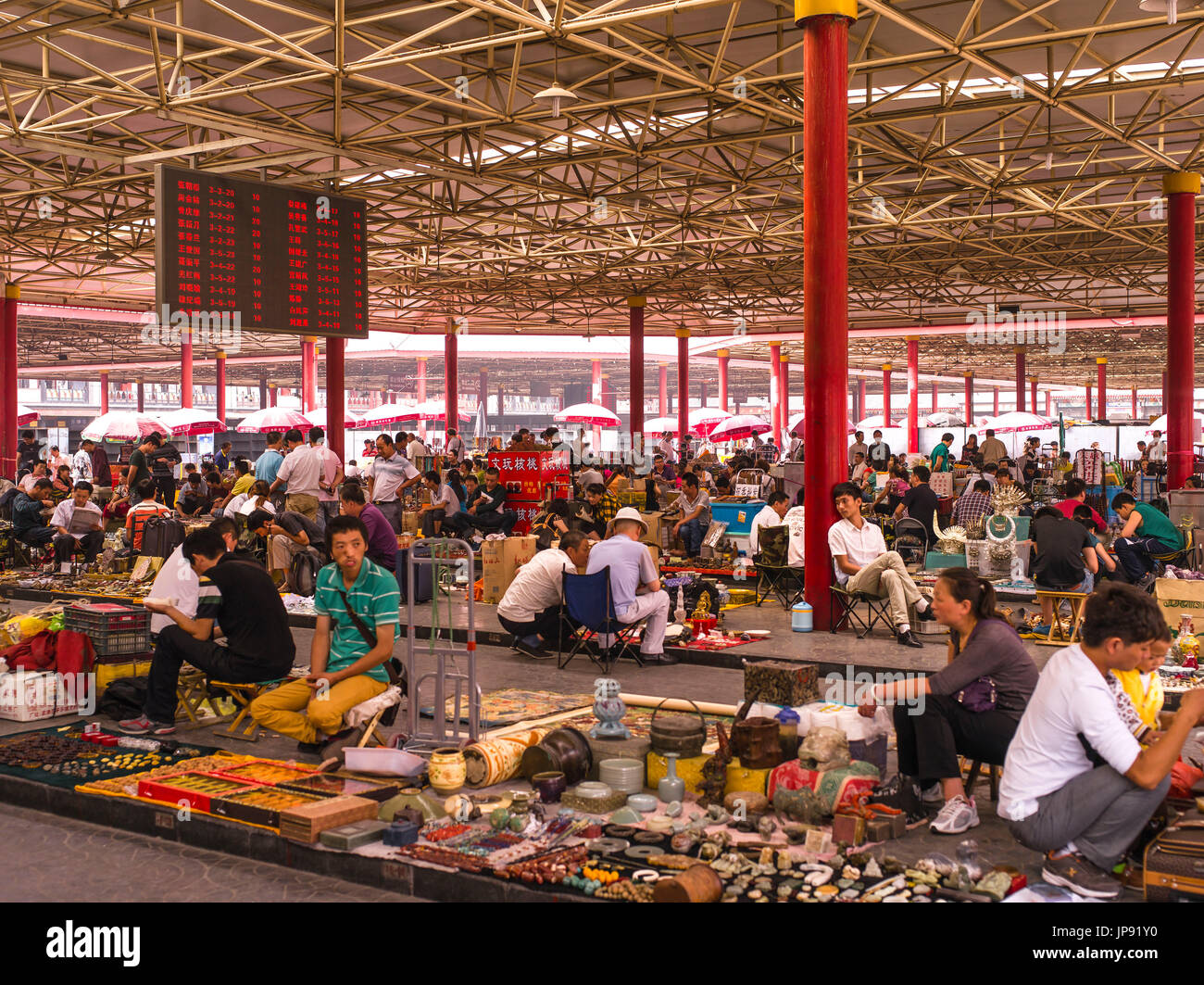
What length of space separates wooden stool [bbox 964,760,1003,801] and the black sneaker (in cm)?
75

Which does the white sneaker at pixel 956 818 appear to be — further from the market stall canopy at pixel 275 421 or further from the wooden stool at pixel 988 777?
the market stall canopy at pixel 275 421

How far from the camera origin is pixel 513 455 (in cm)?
1653

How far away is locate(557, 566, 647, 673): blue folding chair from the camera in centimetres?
848

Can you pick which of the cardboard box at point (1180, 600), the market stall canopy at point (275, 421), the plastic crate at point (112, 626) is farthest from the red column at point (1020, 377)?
the plastic crate at point (112, 626)

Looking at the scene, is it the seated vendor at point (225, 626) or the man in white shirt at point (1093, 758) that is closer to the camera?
the man in white shirt at point (1093, 758)

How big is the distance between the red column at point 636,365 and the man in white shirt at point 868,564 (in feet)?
58.9

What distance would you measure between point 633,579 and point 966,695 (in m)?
3.74

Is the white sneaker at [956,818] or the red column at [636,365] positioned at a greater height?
the red column at [636,365]

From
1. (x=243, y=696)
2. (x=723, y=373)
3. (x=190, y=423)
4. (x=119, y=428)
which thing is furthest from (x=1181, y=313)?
(x=723, y=373)

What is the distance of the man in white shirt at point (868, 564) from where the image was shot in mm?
9164

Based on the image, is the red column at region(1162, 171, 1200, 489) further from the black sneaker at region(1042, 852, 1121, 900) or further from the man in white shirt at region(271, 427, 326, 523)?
the black sneaker at region(1042, 852, 1121, 900)

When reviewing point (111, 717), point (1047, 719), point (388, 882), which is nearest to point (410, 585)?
point (388, 882)

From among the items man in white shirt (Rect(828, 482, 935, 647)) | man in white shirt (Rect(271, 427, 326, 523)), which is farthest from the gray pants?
man in white shirt (Rect(271, 427, 326, 523))
